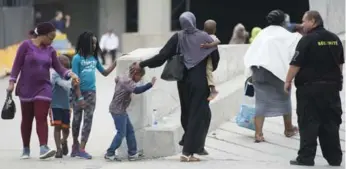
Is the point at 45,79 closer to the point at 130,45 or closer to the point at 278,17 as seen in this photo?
the point at 278,17

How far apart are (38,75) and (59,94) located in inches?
16.5

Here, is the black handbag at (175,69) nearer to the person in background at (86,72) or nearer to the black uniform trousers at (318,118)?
the person in background at (86,72)

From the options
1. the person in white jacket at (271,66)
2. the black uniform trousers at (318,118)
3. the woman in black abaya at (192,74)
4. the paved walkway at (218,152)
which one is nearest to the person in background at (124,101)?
the woman in black abaya at (192,74)

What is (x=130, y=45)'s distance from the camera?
1276 inches

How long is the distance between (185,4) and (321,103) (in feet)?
89.5

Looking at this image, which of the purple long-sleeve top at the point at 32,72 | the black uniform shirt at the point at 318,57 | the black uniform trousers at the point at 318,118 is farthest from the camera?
the purple long-sleeve top at the point at 32,72

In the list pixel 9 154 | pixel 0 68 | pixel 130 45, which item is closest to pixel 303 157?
pixel 9 154

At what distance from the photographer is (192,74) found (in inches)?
351

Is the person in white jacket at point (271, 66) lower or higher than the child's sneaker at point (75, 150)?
higher

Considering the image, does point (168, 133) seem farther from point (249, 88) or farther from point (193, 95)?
point (249, 88)

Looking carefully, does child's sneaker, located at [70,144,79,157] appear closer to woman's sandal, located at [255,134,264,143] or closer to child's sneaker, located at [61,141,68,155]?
child's sneaker, located at [61,141,68,155]

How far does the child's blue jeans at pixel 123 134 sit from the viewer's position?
365 inches

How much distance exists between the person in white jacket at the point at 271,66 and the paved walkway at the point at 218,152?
1.12ft

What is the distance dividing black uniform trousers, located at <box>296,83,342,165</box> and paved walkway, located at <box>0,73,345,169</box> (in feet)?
0.74
